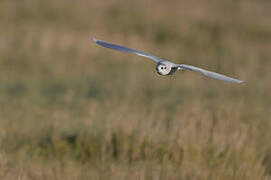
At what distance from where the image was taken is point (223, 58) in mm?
10445

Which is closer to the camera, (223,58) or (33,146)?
(33,146)

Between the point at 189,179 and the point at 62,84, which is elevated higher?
the point at 189,179

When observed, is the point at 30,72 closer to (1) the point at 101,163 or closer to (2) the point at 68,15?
(2) the point at 68,15

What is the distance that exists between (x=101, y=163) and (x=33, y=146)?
0.72 m

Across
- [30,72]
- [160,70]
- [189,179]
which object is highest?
[160,70]

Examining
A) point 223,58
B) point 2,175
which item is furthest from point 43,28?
point 2,175

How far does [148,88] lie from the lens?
746 centimetres

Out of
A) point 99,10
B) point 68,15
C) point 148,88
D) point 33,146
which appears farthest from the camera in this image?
point 99,10

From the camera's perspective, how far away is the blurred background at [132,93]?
13.0 feet

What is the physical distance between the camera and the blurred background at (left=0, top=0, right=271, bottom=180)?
3.95m

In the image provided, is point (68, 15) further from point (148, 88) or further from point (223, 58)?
point (148, 88)

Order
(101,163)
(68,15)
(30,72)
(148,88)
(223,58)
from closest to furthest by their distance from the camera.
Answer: (101,163), (148,88), (30,72), (223,58), (68,15)

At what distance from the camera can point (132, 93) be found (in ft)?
22.8

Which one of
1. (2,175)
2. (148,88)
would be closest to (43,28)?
(148,88)
